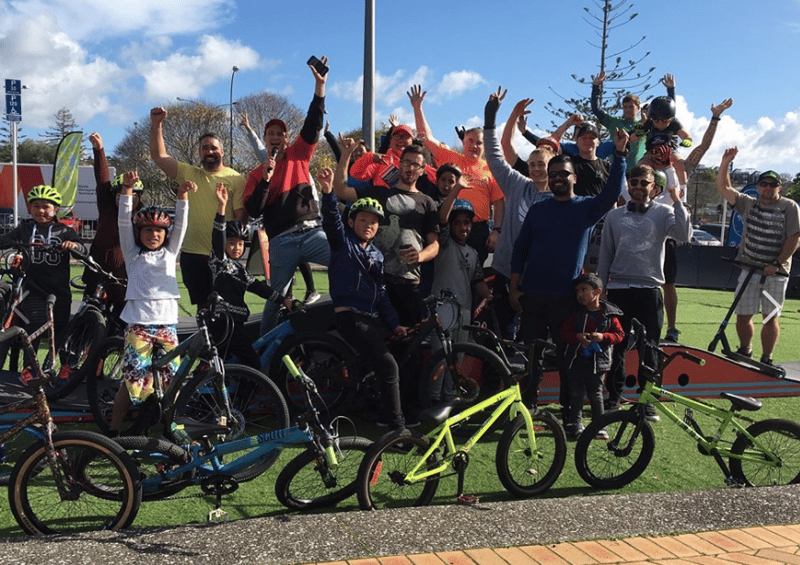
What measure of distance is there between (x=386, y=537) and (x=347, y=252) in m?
2.22

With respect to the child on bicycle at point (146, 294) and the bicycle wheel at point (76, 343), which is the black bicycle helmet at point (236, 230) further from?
the bicycle wheel at point (76, 343)

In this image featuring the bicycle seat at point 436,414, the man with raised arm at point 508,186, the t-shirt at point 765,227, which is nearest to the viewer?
the bicycle seat at point 436,414

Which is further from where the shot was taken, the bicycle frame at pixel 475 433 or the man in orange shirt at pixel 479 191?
the man in orange shirt at pixel 479 191

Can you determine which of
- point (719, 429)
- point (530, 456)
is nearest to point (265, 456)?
point (530, 456)

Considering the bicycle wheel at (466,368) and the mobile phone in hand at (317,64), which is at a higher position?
the mobile phone in hand at (317,64)

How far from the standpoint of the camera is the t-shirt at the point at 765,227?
301 inches

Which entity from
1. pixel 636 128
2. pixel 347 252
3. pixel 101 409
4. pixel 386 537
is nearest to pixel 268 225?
pixel 347 252

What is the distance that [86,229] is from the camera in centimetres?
2800

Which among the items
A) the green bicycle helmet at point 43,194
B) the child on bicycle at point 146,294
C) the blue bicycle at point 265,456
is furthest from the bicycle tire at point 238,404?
the green bicycle helmet at point 43,194

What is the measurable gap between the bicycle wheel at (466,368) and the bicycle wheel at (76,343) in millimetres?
2561

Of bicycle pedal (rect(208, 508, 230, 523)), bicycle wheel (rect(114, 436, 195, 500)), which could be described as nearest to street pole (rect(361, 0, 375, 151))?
bicycle wheel (rect(114, 436, 195, 500))

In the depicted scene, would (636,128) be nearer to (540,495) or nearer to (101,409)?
(540,495)

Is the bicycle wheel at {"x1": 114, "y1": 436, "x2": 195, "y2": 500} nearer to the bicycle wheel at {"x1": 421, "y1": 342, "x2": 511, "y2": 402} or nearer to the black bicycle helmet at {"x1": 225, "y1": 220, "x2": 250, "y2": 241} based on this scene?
the bicycle wheel at {"x1": 421, "y1": 342, "x2": 511, "y2": 402}

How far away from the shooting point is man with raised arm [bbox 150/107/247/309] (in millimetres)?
5828
